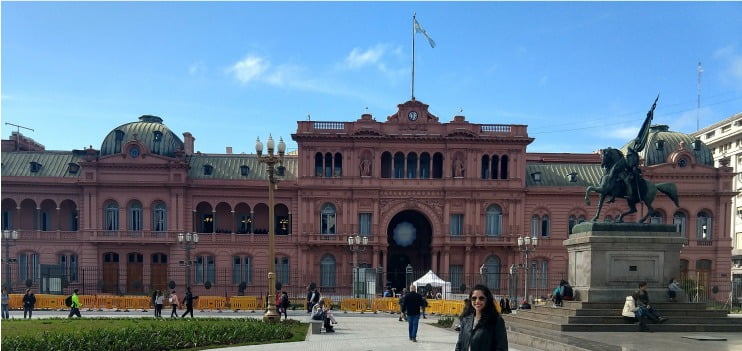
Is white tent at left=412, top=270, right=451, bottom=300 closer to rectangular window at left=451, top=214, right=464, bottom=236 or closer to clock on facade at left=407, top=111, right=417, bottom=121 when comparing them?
rectangular window at left=451, top=214, right=464, bottom=236

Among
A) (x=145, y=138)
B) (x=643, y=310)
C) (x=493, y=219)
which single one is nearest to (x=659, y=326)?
(x=643, y=310)

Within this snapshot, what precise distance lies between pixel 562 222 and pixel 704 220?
1279 cm

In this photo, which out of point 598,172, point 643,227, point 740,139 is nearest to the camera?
point 643,227

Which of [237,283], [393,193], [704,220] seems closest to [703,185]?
[704,220]

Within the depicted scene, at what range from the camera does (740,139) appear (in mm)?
85812

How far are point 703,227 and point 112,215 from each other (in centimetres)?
5263

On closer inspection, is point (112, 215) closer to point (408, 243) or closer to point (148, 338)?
point (408, 243)

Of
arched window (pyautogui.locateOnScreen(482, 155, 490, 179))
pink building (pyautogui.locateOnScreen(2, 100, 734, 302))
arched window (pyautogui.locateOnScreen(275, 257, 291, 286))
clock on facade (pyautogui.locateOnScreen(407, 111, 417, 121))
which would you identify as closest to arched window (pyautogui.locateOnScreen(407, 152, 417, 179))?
pink building (pyautogui.locateOnScreen(2, 100, 734, 302))

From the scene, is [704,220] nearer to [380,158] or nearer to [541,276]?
[541,276]

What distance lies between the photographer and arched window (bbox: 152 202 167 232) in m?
58.3

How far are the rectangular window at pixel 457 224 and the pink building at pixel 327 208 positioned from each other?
0.10 meters

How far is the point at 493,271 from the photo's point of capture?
5906 centimetres

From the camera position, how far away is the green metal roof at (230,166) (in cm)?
6097

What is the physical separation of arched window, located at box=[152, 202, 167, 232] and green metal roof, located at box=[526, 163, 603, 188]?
3271 cm
